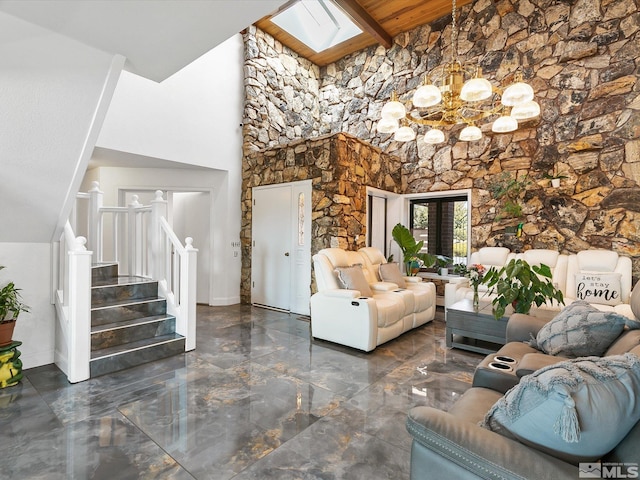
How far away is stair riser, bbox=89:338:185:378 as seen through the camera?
114 inches

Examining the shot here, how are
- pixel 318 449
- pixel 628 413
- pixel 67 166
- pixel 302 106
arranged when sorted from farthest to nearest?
1. pixel 302 106
2. pixel 67 166
3. pixel 318 449
4. pixel 628 413

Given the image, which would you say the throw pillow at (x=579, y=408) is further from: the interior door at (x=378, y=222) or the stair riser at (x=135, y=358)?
the interior door at (x=378, y=222)

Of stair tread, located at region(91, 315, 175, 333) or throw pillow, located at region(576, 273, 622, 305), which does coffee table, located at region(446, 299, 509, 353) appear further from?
stair tread, located at region(91, 315, 175, 333)

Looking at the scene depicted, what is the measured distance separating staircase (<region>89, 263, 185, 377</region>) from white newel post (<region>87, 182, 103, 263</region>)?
63cm

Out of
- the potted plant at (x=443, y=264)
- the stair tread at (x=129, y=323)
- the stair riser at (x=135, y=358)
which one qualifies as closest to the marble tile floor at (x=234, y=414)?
the stair riser at (x=135, y=358)

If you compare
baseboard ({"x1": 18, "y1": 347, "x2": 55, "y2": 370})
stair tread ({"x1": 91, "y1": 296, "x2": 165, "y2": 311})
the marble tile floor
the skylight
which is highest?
the skylight

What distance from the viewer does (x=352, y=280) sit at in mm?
4016

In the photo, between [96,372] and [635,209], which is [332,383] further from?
[635,209]

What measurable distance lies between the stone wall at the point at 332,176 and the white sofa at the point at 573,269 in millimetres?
1817

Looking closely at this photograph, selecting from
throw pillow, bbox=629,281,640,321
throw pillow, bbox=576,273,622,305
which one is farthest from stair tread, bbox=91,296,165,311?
throw pillow, bbox=576,273,622,305

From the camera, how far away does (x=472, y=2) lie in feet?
18.3

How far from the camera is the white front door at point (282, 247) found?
5156 millimetres

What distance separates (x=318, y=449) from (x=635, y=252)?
4.88 metres

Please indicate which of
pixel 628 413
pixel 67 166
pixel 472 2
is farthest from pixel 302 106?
pixel 628 413
